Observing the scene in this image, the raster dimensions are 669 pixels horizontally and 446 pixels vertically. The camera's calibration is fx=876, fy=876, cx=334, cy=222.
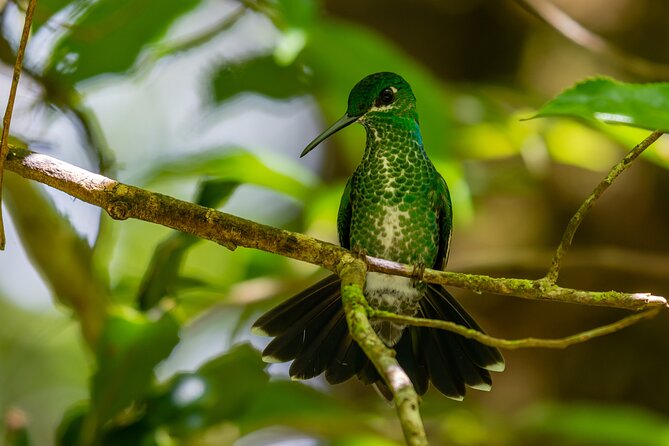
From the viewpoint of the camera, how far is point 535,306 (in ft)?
A: 12.6

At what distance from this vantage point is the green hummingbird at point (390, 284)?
2.19 m

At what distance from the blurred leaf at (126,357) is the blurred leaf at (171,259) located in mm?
181

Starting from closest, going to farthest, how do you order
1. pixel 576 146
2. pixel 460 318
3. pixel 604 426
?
pixel 460 318, pixel 604 426, pixel 576 146

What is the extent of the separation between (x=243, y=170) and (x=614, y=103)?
1690 millimetres

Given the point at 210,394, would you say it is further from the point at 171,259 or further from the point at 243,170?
the point at 243,170

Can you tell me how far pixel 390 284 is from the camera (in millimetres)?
2580

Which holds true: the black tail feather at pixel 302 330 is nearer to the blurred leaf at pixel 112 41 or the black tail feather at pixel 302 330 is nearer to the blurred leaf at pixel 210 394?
the blurred leaf at pixel 210 394

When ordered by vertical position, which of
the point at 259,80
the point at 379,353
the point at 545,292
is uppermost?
the point at 259,80

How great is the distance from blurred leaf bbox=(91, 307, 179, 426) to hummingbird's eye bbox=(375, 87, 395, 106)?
2.69 feet

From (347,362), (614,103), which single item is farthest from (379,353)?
(347,362)

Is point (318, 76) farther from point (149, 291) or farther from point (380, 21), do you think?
point (380, 21)

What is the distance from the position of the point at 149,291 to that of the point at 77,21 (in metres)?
0.83

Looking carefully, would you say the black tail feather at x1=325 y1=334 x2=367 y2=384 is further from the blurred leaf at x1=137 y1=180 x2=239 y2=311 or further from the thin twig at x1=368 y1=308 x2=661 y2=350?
the thin twig at x1=368 y1=308 x2=661 y2=350

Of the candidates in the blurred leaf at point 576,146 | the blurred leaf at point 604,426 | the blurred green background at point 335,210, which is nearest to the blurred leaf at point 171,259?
the blurred green background at point 335,210
